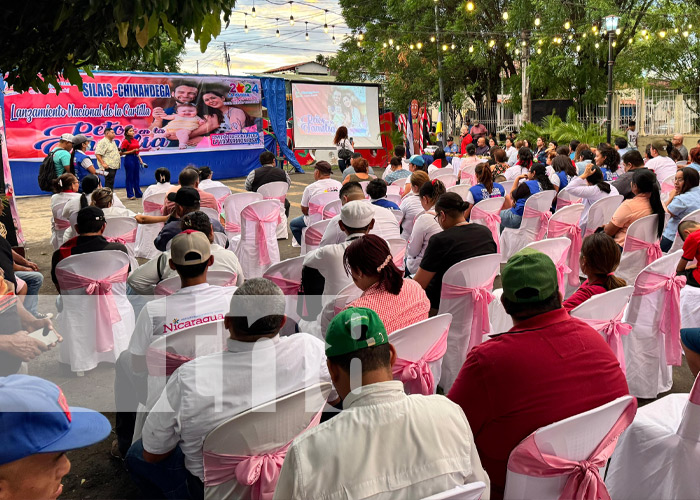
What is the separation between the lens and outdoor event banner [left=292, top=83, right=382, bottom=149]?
20344 mm

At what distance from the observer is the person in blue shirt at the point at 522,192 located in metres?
7.30

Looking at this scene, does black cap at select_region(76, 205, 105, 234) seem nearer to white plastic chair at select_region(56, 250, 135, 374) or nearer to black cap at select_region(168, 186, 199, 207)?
white plastic chair at select_region(56, 250, 135, 374)

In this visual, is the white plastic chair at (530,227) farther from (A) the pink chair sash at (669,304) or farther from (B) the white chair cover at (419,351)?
(B) the white chair cover at (419,351)

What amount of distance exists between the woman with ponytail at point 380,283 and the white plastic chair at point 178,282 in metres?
1.24

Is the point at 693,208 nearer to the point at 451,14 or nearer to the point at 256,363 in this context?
the point at 256,363

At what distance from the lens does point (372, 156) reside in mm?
22469

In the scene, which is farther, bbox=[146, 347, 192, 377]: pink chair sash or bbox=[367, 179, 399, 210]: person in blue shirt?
bbox=[367, 179, 399, 210]: person in blue shirt

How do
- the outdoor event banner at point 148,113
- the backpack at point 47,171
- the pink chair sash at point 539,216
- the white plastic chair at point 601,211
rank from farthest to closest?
the outdoor event banner at point 148,113 → the backpack at point 47,171 → the pink chair sash at point 539,216 → the white plastic chair at point 601,211

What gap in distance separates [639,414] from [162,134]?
16633 mm

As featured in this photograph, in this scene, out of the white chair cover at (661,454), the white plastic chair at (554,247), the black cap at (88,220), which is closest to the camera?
the white chair cover at (661,454)

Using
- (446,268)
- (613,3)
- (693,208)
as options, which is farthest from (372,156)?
(446,268)

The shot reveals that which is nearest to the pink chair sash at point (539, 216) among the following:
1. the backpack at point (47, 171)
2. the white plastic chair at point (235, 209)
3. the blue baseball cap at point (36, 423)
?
the white plastic chair at point (235, 209)

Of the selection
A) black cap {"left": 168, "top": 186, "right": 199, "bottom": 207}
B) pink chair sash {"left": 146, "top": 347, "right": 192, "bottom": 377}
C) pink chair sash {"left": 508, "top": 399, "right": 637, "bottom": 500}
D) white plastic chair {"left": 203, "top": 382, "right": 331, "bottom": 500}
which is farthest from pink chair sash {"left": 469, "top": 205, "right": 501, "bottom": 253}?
white plastic chair {"left": 203, "top": 382, "right": 331, "bottom": 500}

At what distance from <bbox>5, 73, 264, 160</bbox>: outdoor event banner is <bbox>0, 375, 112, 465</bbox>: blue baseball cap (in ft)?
49.6
